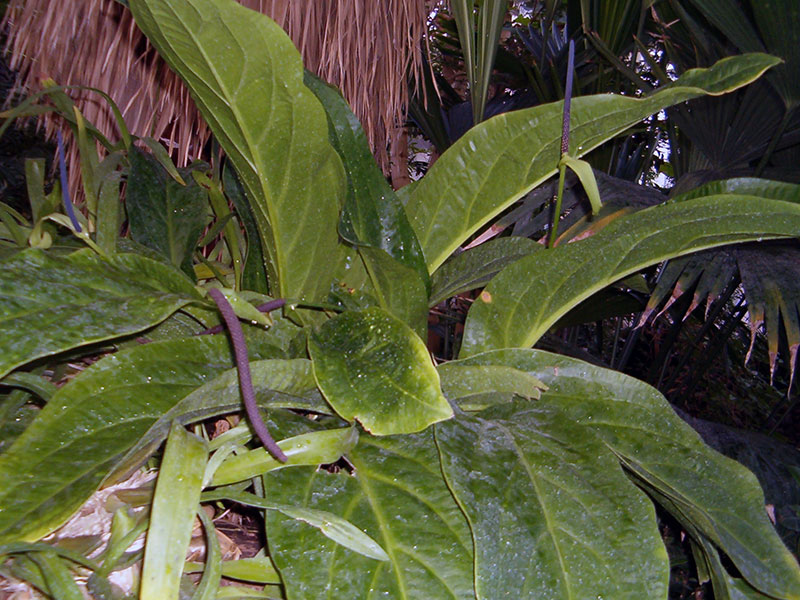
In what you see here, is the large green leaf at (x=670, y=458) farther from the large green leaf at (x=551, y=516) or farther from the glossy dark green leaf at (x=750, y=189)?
the glossy dark green leaf at (x=750, y=189)

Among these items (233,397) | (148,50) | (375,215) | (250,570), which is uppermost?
(148,50)

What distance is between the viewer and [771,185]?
50cm

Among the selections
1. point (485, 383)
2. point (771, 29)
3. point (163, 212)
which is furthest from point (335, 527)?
point (771, 29)

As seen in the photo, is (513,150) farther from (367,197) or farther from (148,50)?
(148,50)

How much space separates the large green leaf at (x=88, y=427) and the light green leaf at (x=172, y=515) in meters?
0.04

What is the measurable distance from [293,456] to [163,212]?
1.07 ft

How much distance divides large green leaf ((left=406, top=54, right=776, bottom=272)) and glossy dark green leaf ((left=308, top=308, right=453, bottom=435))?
163 mm

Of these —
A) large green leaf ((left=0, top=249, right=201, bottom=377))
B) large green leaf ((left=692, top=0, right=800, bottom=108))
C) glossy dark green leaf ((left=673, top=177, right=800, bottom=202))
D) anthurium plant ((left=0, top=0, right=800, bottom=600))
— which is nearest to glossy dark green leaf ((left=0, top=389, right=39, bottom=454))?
anthurium plant ((left=0, top=0, right=800, bottom=600))

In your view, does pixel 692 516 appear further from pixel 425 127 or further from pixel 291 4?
pixel 425 127

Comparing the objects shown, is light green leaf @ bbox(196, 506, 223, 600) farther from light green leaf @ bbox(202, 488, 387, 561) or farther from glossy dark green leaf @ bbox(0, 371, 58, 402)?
glossy dark green leaf @ bbox(0, 371, 58, 402)

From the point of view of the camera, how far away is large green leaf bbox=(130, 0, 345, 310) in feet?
1.22

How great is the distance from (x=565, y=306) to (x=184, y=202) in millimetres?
369

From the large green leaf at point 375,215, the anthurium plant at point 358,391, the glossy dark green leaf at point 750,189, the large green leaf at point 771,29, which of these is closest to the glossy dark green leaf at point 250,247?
the anthurium plant at point 358,391

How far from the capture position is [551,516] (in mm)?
340
